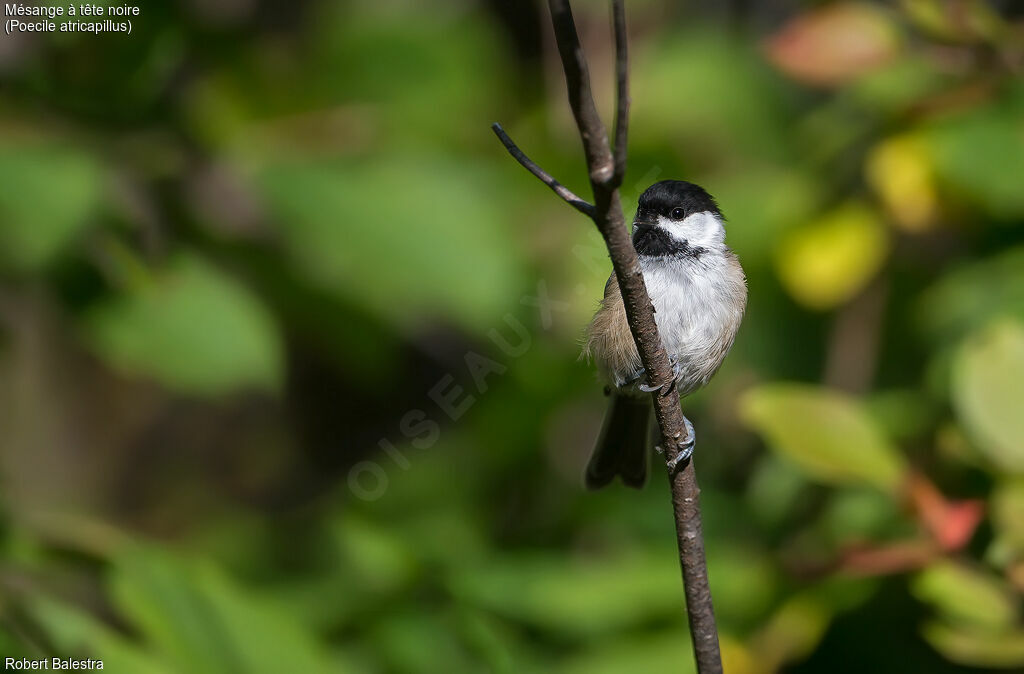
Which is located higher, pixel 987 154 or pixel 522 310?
pixel 522 310

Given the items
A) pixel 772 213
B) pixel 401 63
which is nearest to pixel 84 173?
pixel 401 63

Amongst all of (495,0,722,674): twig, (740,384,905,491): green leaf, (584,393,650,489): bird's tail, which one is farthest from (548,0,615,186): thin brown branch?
(584,393,650,489): bird's tail

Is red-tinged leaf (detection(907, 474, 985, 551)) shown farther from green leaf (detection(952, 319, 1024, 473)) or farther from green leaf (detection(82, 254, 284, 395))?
green leaf (detection(82, 254, 284, 395))

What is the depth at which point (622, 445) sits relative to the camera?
215cm

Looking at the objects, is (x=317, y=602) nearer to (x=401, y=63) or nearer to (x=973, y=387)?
(x=401, y=63)

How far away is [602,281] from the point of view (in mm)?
2277

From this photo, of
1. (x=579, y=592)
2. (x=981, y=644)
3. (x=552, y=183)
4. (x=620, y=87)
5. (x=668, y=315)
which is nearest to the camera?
(x=620, y=87)

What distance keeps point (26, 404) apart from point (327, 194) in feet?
6.69

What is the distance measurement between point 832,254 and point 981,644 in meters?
0.89

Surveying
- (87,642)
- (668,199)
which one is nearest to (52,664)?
(87,642)

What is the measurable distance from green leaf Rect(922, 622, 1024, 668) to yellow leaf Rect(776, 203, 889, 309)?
2.54 feet

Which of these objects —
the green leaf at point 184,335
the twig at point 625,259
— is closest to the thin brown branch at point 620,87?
the twig at point 625,259

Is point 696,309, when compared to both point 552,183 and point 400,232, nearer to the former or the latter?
point 400,232

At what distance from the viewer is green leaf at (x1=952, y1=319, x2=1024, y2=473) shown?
5.06 ft
